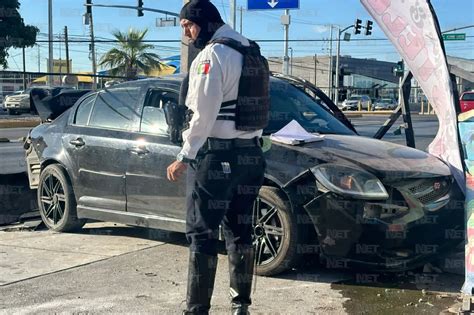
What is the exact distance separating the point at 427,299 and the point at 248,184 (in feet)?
5.95

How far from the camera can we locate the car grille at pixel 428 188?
4781 mm

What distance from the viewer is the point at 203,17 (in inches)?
142

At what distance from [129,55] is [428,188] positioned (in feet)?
149

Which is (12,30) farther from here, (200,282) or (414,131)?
(200,282)

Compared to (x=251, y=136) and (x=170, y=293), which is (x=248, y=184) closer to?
(x=251, y=136)

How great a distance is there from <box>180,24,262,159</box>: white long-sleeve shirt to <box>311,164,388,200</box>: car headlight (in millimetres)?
1377

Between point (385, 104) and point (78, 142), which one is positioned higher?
point (385, 104)

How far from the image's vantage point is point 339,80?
46.1 meters

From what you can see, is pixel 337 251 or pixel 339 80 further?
pixel 339 80

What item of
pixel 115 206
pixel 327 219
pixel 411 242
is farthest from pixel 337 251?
pixel 115 206

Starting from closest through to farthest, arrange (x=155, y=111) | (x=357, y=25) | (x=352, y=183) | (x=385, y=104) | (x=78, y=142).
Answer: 1. (x=352, y=183)
2. (x=155, y=111)
3. (x=78, y=142)
4. (x=357, y=25)
5. (x=385, y=104)

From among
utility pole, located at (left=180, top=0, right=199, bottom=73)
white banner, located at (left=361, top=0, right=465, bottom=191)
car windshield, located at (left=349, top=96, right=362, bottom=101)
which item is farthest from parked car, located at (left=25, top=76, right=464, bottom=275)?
car windshield, located at (left=349, top=96, right=362, bottom=101)

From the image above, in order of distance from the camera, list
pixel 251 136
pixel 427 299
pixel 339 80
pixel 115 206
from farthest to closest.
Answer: pixel 339 80, pixel 115 206, pixel 427 299, pixel 251 136

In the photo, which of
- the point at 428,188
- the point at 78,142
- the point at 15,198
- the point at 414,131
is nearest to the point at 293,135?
the point at 428,188
